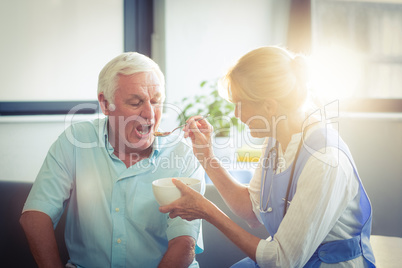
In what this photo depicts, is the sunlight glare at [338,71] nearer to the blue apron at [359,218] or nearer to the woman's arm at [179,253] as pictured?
the blue apron at [359,218]

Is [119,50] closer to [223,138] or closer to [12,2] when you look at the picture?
[12,2]

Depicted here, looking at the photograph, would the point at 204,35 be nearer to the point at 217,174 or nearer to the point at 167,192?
the point at 217,174

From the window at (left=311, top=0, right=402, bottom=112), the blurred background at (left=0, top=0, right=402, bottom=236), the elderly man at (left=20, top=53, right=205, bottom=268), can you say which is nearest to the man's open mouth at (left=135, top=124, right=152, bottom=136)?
the elderly man at (left=20, top=53, right=205, bottom=268)

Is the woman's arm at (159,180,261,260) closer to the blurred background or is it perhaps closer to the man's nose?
the man's nose

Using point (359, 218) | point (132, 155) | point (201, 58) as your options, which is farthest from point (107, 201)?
point (201, 58)

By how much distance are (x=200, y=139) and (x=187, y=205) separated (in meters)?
0.39

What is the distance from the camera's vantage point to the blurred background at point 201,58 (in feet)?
7.03

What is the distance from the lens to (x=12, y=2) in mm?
2070

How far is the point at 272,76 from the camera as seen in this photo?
1059mm

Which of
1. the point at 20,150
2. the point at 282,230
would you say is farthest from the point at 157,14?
the point at 282,230

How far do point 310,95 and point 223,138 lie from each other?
44.3 inches

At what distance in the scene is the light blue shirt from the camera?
1.20 meters

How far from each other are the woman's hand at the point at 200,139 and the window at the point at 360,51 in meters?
1.82

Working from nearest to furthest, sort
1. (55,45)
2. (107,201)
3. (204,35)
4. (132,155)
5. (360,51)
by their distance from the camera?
(107,201), (132,155), (55,45), (360,51), (204,35)
